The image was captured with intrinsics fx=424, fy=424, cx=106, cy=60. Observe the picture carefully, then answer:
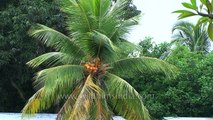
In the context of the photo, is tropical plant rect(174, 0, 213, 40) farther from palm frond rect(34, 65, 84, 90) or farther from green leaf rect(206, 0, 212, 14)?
palm frond rect(34, 65, 84, 90)

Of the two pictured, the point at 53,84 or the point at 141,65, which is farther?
the point at 141,65

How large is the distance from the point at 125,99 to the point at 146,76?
18.7 feet

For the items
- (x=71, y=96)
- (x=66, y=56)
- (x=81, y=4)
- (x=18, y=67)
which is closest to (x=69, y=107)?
(x=71, y=96)

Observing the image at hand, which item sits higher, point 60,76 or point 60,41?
point 60,41

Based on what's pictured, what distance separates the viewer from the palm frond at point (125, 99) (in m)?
9.11

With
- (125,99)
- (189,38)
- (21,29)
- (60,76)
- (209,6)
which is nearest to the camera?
(209,6)

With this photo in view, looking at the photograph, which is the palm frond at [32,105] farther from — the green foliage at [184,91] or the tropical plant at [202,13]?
the tropical plant at [202,13]

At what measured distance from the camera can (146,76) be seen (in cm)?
1498

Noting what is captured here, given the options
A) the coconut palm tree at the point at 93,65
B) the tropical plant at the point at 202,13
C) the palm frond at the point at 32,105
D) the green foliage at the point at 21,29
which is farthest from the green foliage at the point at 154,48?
the tropical plant at the point at 202,13

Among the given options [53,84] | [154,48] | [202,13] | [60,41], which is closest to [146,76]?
[154,48]

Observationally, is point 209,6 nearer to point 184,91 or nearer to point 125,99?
point 125,99

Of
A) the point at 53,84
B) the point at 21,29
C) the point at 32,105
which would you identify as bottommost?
the point at 32,105

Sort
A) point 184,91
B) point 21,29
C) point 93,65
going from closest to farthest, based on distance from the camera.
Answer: point 93,65 → point 21,29 → point 184,91

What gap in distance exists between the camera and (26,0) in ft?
45.2
